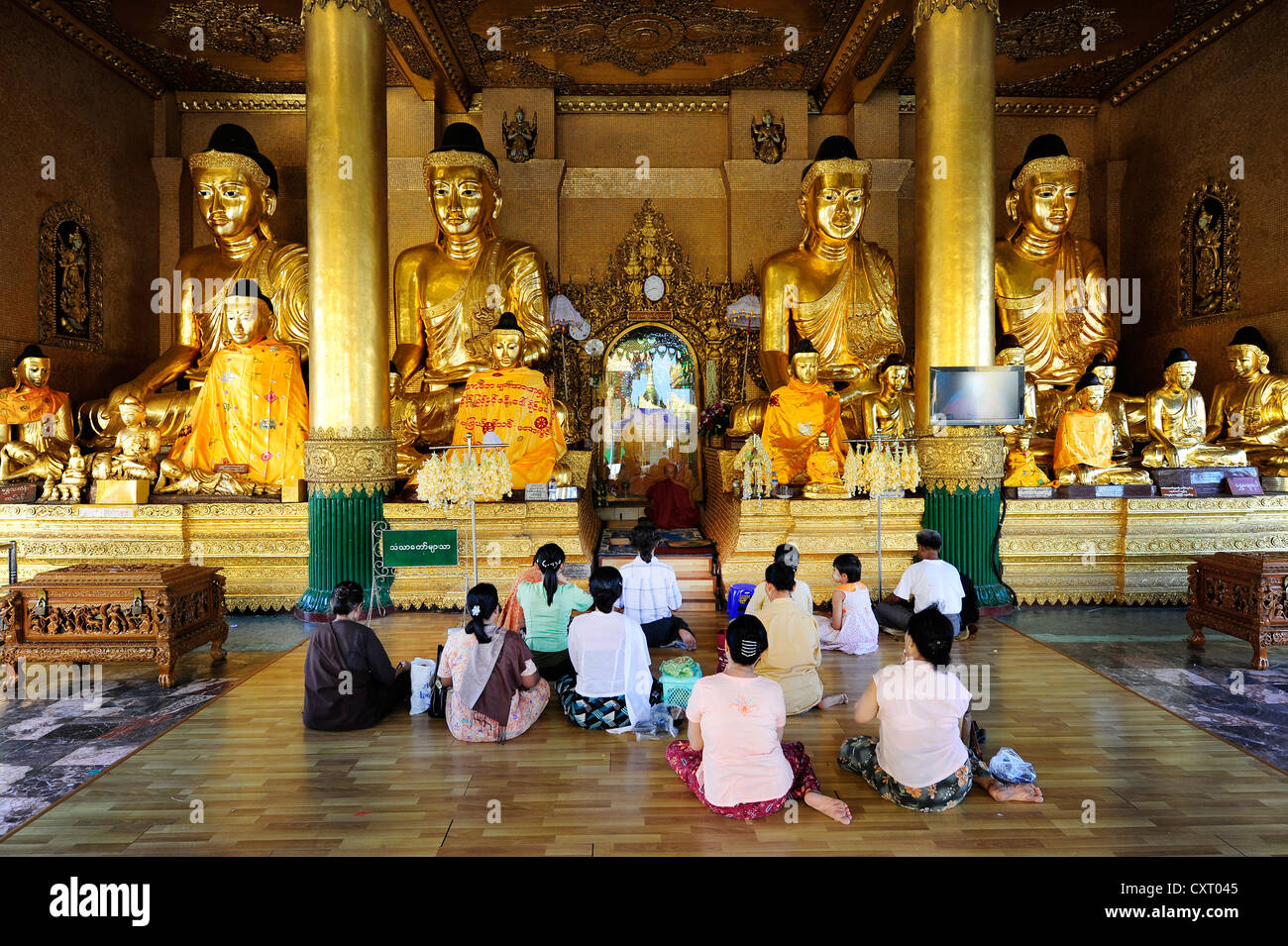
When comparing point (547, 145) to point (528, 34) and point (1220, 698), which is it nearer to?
point (528, 34)

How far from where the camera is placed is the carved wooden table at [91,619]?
4.51 meters

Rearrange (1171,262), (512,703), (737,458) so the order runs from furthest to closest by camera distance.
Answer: (1171,262) → (737,458) → (512,703)

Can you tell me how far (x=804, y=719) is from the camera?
392 centimetres

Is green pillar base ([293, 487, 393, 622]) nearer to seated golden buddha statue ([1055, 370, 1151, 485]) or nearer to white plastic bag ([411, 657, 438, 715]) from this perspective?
white plastic bag ([411, 657, 438, 715])

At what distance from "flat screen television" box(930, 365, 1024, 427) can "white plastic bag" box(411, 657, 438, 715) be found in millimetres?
3802

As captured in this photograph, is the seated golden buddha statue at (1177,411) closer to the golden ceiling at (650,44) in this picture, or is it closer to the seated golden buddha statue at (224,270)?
the golden ceiling at (650,44)

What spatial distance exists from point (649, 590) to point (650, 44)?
6719mm

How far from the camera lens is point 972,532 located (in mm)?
6430

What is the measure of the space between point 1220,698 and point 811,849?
9.35ft

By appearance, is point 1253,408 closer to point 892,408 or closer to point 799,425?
point 892,408

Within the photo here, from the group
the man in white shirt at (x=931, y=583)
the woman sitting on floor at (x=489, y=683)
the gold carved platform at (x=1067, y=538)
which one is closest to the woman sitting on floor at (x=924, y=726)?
the woman sitting on floor at (x=489, y=683)

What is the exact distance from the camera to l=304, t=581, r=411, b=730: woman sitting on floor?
3.78 meters

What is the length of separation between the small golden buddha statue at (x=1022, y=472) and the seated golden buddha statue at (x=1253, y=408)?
183 cm
